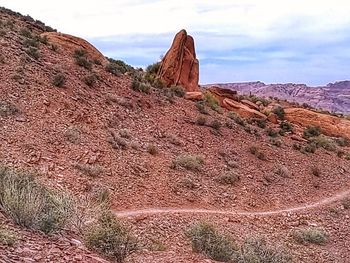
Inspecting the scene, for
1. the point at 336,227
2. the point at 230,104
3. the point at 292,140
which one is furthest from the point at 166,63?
the point at 336,227

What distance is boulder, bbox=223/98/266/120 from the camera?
115ft

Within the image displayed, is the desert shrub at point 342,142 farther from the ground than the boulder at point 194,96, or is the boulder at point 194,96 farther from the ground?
the boulder at point 194,96

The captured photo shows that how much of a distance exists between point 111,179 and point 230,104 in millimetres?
21766

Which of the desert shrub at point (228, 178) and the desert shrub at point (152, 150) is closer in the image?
the desert shrub at point (228, 178)

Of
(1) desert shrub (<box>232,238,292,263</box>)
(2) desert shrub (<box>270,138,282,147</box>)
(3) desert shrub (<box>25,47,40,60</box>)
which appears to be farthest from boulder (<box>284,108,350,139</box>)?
(1) desert shrub (<box>232,238,292,263</box>)

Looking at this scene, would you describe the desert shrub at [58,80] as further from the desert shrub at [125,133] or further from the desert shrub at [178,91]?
the desert shrub at [178,91]

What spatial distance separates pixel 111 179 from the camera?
16.4 metres

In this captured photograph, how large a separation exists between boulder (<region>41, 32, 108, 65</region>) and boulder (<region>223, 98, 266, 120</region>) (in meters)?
10.6

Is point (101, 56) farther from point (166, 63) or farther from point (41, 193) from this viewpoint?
point (41, 193)

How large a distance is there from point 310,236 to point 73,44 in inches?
770

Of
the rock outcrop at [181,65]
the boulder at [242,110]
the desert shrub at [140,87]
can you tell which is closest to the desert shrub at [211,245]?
the desert shrub at [140,87]

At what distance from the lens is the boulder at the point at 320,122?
4083 centimetres

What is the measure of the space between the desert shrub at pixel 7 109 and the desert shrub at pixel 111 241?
1048 cm

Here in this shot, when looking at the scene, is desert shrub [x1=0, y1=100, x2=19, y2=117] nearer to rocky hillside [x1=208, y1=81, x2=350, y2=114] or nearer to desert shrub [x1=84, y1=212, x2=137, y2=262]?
desert shrub [x1=84, y1=212, x2=137, y2=262]
